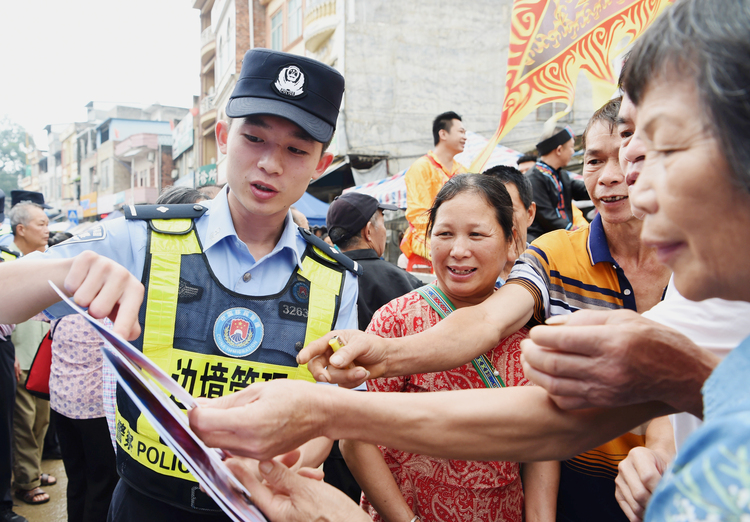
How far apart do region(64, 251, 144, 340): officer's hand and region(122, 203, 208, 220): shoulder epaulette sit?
438mm

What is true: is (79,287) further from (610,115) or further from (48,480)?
(48,480)

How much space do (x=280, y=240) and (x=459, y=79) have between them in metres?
14.5

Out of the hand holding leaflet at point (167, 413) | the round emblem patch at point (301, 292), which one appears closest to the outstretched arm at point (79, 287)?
the hand holding leaflet at point (167, 413)

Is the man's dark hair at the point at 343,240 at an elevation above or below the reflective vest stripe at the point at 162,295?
above

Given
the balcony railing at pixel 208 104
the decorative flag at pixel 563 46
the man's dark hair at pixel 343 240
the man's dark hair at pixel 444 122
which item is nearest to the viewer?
the decorative flag at pixel 563 46

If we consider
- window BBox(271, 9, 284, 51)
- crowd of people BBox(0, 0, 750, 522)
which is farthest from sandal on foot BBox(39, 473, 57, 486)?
window BBox(271, 9, 284, 51)

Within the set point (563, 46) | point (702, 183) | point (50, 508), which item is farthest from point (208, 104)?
point (702, 183)

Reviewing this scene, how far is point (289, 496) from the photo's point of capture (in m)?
1.12

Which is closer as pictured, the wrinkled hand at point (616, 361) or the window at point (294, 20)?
the wrinkled hand at point (616, 361)

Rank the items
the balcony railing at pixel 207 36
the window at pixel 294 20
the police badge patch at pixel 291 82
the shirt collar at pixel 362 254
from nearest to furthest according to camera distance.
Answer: the police badge patch at pixel 291 82, the shirt collar at pixel 362 254, the window at pixel 294 20, the balcony railing at pixel 207 36

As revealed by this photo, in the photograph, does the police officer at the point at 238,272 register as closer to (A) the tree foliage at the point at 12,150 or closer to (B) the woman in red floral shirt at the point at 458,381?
(B) the woman in red floral shirt at the point at 458,381

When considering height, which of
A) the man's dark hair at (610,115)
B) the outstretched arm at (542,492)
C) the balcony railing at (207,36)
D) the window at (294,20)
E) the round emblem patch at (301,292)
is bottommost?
the outstretched arm at (542,492)

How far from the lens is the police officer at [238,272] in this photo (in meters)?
1.47

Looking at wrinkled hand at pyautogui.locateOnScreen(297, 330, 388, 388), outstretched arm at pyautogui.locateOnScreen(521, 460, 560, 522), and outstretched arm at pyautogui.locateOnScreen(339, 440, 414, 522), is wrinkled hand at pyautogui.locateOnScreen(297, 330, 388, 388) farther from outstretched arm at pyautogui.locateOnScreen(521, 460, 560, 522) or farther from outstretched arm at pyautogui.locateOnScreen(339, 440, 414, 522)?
outstretched arm at pyautogui.locateOnScreen(521, 460, 560, 522)
